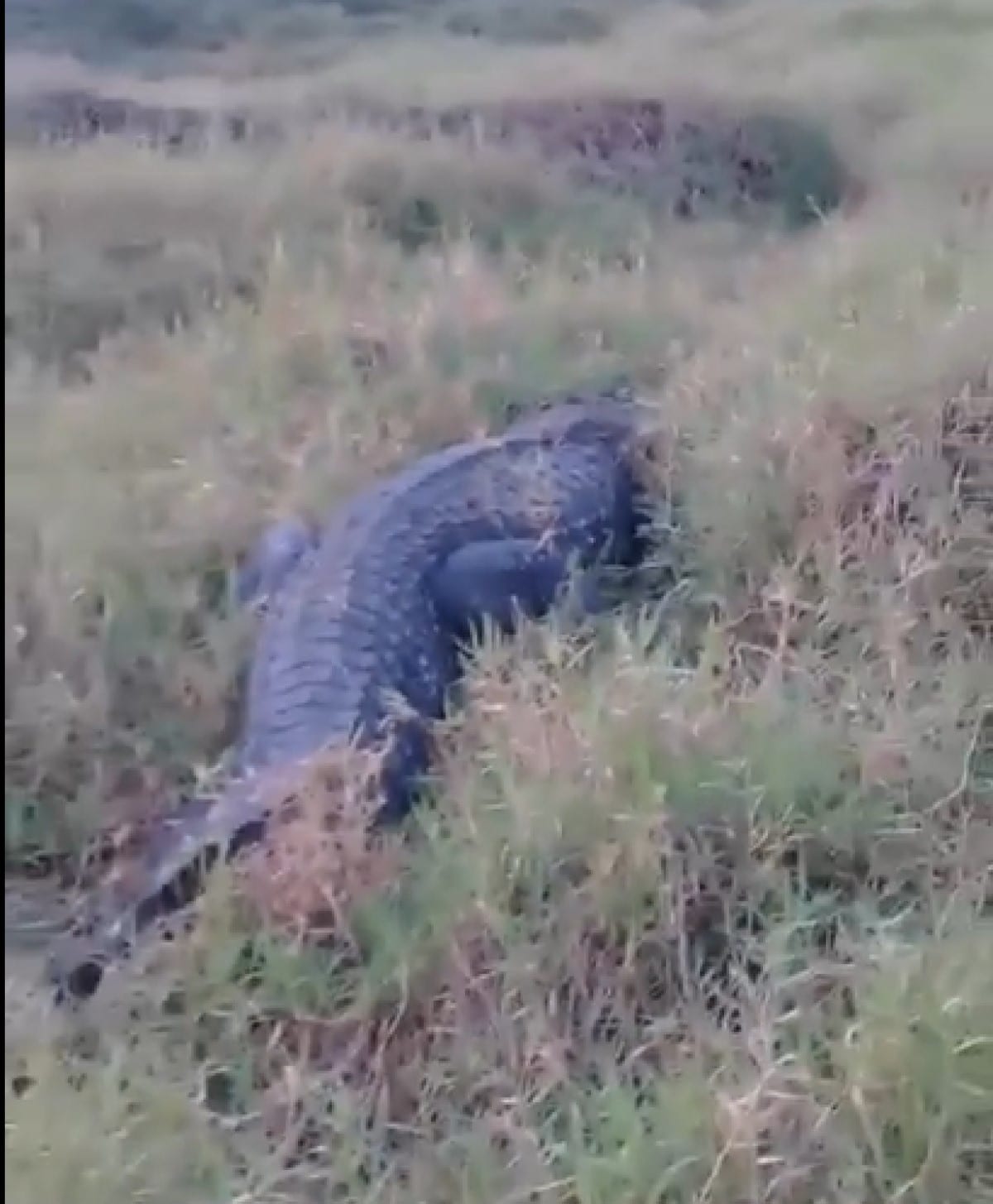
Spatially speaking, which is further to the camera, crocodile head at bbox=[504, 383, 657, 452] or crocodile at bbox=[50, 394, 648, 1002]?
crocodile head at bbox=[504, 383, 657, 452]

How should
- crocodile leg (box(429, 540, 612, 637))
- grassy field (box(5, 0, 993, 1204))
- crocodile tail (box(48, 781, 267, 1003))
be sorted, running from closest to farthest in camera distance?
grassy field (box(5, 0, 993, 1204)) → crocodile tail (box(48, 781, 267, 1003)) → crocodile leg (box(429, 540, 612, 637))

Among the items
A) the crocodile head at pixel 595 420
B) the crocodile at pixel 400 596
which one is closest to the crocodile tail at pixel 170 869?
the crocodile at pixel 400 596

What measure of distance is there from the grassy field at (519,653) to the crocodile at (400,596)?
4cm

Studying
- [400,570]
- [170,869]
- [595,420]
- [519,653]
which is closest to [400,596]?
[400,570]

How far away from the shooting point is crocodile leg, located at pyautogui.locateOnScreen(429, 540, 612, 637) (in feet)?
6.49

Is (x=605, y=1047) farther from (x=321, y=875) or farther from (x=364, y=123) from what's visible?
(x=364, y=123)

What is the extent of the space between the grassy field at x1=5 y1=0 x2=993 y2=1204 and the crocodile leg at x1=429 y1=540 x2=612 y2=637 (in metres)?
0.11

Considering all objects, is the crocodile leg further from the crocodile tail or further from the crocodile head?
the crocodile tail

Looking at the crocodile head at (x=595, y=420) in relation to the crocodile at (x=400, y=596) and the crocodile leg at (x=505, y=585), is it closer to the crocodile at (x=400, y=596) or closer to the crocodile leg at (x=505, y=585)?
the crocodile at (x=400, y=596)

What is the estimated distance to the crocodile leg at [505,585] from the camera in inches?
77.9

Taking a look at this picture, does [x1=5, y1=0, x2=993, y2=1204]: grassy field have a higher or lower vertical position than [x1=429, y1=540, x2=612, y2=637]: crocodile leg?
higher

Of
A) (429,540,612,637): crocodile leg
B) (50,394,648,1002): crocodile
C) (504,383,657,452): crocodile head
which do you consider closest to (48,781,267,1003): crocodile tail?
(50,394,648,1002): crocodile

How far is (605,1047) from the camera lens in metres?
1.28

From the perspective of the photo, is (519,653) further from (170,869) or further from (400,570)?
(170,869)
